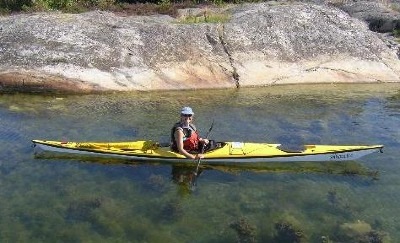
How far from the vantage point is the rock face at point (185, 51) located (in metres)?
23.2

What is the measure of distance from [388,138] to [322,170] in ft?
14.1

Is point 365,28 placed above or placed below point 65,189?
above

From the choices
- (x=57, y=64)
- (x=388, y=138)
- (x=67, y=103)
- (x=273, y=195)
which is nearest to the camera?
(x=273, y=195)

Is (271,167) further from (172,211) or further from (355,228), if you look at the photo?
(172,211)

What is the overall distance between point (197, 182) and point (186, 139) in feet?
5.10

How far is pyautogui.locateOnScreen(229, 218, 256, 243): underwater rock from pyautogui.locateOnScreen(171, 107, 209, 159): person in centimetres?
347

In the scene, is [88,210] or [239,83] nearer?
[88,210]

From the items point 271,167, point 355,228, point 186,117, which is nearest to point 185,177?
point 186,117

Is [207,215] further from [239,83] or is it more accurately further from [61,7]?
[61,7]

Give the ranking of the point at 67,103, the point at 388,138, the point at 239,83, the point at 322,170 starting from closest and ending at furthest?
the point at 322,170, the point at 388,138, the point at 67,103, the point at 239,83

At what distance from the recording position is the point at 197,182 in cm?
1437

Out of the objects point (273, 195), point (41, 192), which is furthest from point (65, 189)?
point (273, 195)

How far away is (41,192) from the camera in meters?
13.5

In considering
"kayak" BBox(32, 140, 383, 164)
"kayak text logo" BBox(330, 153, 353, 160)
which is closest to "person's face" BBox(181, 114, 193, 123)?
"kayak" BBox(32, 140, 383, 164)
